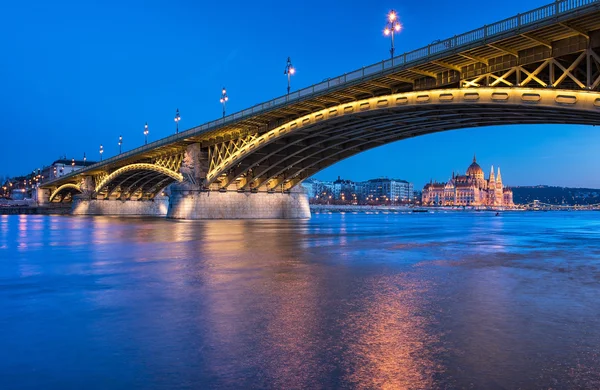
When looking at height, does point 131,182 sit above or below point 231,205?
above

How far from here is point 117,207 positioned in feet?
315

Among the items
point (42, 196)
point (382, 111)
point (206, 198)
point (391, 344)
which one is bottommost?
point (391, 344)

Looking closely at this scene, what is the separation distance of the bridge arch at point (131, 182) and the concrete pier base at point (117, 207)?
5.18 feet

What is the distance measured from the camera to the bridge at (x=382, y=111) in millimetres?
22969

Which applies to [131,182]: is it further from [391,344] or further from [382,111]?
[391,344]

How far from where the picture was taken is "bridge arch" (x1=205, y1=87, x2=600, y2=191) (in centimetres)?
2461

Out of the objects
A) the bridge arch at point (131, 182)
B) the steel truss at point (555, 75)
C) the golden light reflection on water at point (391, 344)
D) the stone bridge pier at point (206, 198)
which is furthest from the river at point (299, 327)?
the bridge arch at point (131, 182)

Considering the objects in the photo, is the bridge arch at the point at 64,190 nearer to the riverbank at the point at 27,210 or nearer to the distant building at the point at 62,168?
the riverbank at the point at 27,210

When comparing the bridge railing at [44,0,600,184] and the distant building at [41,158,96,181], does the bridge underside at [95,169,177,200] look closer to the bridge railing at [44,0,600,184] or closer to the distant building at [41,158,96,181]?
the bridge railing at [44,0,600,184]

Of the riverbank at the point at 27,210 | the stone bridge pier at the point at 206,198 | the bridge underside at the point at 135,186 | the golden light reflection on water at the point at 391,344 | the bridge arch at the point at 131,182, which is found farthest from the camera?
the riverbank at the point at 27,210

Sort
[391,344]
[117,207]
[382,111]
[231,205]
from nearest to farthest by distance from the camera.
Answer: [391,344] → [382,111] → [231,205] → [117,207]

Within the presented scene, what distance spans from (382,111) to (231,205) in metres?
29.1

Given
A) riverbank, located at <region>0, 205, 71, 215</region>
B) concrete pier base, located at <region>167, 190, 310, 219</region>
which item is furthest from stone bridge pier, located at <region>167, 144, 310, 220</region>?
riverbank, located at <region>0, 205, 71, 215</region>

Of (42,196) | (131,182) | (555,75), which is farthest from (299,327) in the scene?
(42,196)
